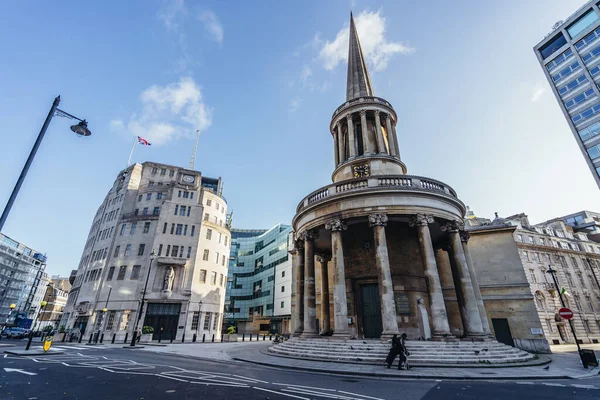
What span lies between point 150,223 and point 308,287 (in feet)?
110

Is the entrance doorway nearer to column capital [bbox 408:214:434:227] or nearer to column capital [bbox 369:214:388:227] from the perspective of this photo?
column capital [bbox 369:214:388:227]

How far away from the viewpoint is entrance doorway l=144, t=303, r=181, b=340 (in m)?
36.5

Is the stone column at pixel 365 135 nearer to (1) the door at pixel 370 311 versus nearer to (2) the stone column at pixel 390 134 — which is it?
(2) the stone column at pixel 390 134

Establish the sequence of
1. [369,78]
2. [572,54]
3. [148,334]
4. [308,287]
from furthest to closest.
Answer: [572,54] → [369,78] → [148,334] → [308,287]

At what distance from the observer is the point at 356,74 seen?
32.7 m

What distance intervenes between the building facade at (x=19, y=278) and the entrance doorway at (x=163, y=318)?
240ft

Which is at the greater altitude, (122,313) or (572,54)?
(572,54)

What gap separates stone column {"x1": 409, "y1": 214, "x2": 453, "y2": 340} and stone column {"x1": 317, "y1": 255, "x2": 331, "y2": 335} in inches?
332

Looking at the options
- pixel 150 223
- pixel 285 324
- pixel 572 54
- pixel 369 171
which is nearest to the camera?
pixel 369 171

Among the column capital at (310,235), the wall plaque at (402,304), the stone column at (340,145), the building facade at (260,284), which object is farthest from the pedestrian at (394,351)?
the building facade at (260,284)

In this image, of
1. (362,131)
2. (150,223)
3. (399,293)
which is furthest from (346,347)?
(150,223)

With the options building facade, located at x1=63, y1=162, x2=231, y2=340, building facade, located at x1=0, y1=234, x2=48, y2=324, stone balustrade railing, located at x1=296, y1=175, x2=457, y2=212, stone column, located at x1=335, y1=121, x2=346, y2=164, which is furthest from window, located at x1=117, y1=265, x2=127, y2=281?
building facade, located at x1=0, y1=234, x2=48, y2=324

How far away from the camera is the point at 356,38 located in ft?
119

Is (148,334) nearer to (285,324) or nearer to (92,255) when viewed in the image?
(92,255)
